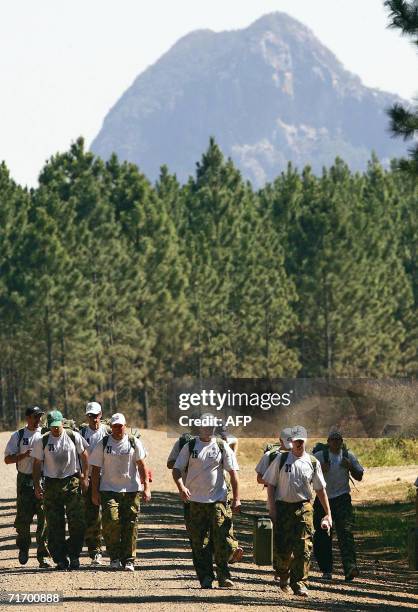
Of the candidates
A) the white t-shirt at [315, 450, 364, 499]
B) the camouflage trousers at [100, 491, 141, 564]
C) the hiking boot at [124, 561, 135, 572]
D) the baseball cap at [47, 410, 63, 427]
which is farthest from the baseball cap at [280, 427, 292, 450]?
the baseball cap at [47, 410, 63, 427]

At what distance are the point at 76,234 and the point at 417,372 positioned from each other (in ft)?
91.0

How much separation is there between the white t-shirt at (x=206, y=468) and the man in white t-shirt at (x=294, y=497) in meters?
0.46

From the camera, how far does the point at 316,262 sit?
231 ft

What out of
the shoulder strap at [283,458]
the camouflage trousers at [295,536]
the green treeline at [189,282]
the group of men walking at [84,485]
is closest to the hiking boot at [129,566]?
the group of men walking at [84,485]

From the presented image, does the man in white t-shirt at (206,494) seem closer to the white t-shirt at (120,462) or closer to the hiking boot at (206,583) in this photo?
the hiking boot at (206,583)

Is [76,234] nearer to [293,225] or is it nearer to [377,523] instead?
[293,225]

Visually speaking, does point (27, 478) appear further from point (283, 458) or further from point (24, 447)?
point (283, 458)

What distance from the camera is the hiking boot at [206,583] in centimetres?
1331

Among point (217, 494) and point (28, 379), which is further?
point (28, 379)

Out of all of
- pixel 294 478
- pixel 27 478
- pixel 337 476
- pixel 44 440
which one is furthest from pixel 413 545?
pixel 27 478

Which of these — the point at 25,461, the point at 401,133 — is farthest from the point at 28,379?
the point at 25,461

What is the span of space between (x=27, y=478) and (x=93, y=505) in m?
0.88

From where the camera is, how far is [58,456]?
14477 millimetres

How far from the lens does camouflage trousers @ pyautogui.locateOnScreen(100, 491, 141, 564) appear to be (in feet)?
47.4
